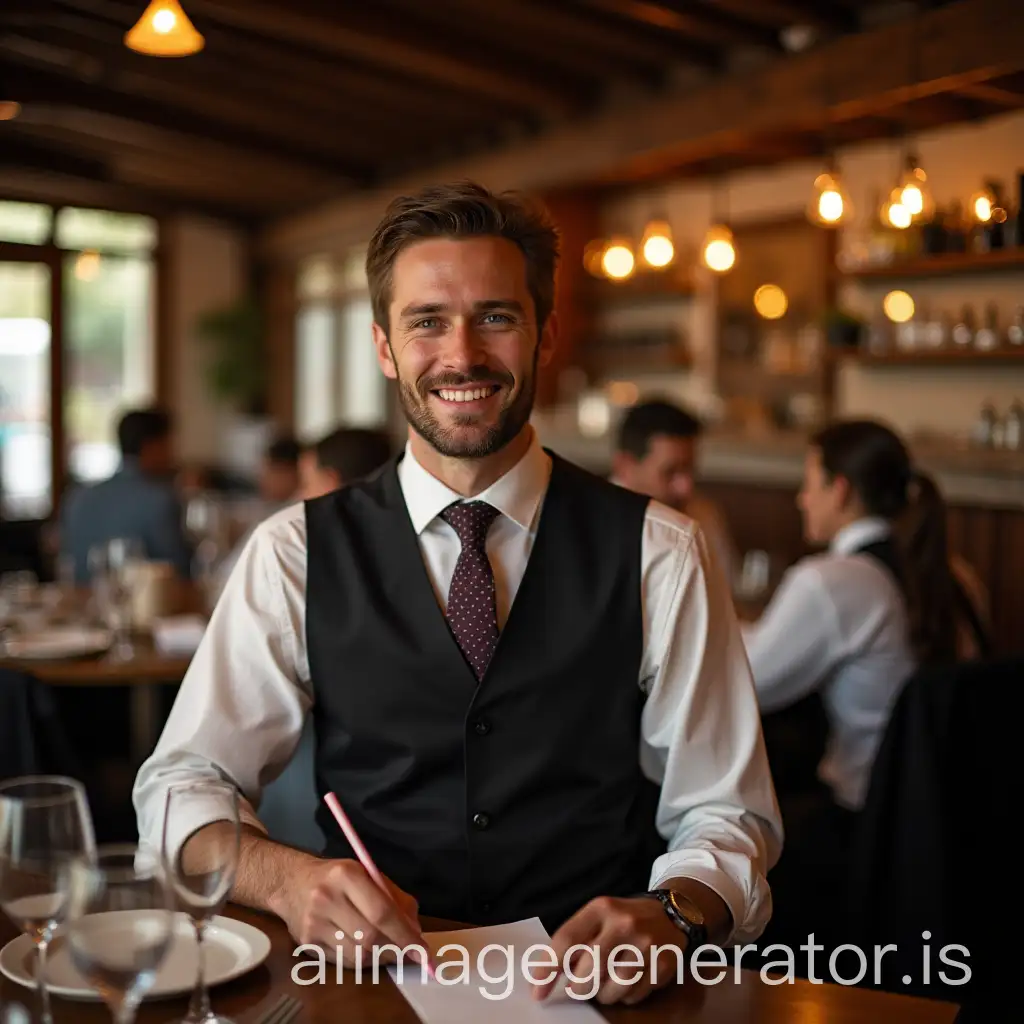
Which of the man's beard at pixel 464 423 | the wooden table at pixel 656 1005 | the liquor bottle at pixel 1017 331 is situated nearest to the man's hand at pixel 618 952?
the wooden table at pixel 656 1005

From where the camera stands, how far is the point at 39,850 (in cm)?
109

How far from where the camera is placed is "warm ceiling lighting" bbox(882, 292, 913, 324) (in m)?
6.47

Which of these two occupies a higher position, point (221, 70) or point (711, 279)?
point (221, 70)

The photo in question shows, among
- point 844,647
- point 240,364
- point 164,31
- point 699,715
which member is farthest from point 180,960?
point 240,364

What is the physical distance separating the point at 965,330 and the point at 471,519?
4.77 metres

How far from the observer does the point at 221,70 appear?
798cm

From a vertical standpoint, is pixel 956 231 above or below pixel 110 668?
above

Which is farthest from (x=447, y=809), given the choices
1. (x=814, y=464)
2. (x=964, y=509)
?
(x=964, y=509)

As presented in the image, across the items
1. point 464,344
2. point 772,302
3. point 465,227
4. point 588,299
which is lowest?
point 464,344

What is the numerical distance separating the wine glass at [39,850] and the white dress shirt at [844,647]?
2035 mm

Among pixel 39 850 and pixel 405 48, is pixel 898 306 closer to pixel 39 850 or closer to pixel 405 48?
pixel 405 48

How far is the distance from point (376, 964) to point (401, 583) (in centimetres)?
62

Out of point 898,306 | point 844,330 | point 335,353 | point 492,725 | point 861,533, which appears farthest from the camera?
point 335,353

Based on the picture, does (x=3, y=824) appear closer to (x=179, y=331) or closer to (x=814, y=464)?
(x=814, y=464)
